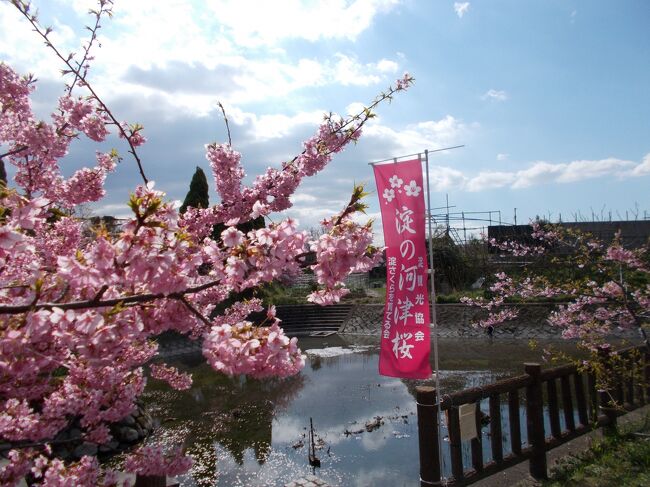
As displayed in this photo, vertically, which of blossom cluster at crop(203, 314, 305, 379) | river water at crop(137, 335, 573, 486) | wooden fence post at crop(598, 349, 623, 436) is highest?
blossom cluster at crop(203, 314, 305, 379)

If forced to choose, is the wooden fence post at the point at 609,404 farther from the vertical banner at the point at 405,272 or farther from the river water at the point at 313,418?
the vertical banner at the point at 405,272

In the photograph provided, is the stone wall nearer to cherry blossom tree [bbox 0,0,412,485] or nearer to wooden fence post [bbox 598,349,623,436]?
wooden fence post [bbox 598,349,623,436]

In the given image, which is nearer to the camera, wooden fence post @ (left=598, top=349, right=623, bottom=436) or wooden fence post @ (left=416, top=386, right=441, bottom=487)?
wooden fence post @ (left=416, top=386, right=441, bottom=487)

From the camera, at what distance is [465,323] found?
66.2 ft

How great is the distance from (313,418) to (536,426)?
239 inches

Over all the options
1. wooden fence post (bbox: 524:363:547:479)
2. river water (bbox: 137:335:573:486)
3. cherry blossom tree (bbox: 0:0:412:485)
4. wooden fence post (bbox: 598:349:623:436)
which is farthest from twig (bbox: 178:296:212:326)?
river water (bbox: 137:335:573:486)

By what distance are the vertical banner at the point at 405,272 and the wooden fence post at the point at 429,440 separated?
25 cm

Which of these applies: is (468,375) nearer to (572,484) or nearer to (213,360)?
(572,484)

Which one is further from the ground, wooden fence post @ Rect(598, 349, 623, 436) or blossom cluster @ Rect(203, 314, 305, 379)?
blossom cluster @ Rect(203, 314, 305, 379)

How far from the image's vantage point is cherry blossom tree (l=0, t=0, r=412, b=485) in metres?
1.81

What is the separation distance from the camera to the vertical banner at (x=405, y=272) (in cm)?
406

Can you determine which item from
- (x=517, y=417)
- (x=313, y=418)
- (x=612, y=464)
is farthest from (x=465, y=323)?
(x=517, y=417)

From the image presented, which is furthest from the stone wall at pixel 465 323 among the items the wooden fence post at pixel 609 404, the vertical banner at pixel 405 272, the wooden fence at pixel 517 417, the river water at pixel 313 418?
the vertical banner at pixel 405 272

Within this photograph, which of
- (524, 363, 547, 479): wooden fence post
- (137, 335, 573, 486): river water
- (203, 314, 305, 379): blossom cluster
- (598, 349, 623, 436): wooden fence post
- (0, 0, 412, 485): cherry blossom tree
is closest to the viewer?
(0, 0, 412, 485): cherry blossom tree
